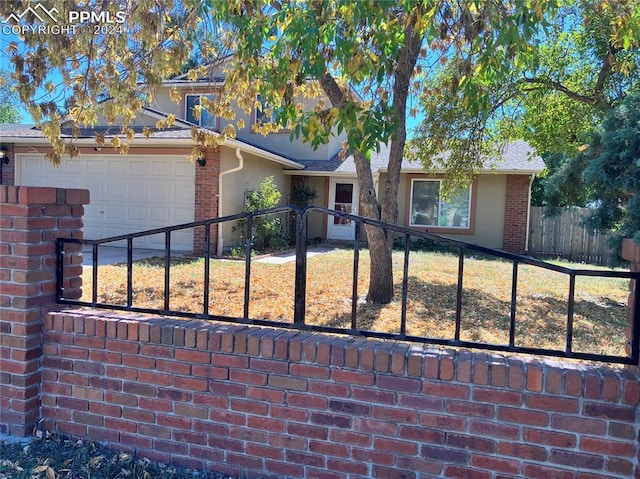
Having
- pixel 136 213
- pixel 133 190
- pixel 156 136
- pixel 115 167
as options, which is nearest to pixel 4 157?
pixel 115 167

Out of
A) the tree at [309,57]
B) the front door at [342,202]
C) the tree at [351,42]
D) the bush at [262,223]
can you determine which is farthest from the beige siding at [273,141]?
the tree at [351,42]

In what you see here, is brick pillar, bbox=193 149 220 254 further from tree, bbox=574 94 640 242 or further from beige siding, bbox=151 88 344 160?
tree, bbox=574 94 640 242

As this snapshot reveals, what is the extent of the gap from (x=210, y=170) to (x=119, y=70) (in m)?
4.18

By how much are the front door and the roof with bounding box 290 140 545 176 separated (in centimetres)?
76

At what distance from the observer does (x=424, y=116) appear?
879 cm

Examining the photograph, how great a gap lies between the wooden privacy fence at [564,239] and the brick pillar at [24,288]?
13988 mm

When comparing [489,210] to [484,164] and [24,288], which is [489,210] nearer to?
[484,164]

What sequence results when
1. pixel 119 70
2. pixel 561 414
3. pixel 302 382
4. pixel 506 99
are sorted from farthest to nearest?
pixel 506 99 < pixel 119 70 < pixel 302 382 < pixel 561 414

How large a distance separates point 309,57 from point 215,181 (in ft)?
24.5

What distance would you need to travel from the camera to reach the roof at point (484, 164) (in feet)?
43.8

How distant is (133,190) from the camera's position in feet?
37.2

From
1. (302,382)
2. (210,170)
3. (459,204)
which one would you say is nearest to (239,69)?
(302,382)

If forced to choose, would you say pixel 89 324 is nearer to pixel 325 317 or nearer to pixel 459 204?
pixel 325 317

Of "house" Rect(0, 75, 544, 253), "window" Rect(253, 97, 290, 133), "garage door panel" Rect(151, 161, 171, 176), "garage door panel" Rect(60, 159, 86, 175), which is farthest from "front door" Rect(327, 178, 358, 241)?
"garage door panel" Rect(60, 159, 86, 175)
